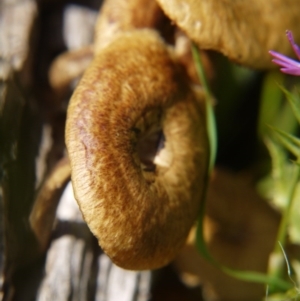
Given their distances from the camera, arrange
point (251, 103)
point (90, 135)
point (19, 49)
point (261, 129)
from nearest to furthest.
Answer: point (90, 135) < point (19, 49) < point (261, 129) < point (251, 103)

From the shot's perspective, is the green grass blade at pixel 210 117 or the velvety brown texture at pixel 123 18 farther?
the velvety brown texture at pixel 123 18

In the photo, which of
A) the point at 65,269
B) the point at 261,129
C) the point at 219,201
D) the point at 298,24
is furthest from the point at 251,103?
the point at 65,269

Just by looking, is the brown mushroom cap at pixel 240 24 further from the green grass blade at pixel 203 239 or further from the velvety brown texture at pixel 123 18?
the velvety brown texture at pixel 123 18

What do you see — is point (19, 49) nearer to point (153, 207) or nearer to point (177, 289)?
point (153, 207)

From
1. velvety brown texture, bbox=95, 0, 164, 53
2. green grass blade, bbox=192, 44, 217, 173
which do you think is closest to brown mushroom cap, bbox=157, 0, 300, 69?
green grass blade, bbox=192, 44, 217, 173

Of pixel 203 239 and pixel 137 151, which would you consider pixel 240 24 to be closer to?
pixel 137 151

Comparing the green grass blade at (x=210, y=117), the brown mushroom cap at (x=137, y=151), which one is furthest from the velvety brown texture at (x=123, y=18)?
the green grass blade at (x=210, y=117)

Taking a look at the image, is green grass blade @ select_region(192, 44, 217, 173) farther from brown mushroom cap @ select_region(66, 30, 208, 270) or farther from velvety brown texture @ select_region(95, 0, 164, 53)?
velvety brown texture @ select_region(95, 0, 164, 53)
